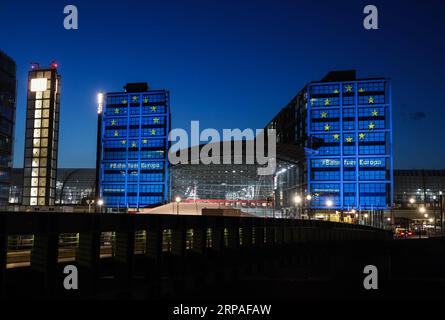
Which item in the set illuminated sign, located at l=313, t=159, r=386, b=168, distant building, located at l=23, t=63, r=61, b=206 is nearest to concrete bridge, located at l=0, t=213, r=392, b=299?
distant building, located at l=23, t=63, r=61, b=206

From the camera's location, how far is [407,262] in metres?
69.8

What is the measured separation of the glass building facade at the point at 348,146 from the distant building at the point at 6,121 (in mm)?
75729

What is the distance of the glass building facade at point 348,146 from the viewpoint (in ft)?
484

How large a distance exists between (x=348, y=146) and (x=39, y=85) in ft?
281

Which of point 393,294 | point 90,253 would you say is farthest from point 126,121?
point 90,253

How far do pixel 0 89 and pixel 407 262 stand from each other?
90.9 m

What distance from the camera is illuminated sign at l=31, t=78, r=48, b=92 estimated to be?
10575cm

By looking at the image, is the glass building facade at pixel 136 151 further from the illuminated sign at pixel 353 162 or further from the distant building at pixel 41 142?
the distant building at pixel 41 142

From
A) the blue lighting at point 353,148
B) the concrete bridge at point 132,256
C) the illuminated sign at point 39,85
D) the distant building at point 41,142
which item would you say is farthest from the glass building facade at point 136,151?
the concrete bridge at point 132,256

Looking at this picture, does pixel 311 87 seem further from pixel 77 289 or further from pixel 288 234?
pixel 77 289

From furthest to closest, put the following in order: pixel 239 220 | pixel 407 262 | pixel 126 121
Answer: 1. pixel 126 121
2. pixel 407 262
3. pixel 239 220

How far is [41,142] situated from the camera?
335ft

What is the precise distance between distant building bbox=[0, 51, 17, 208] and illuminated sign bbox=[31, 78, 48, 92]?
1404cm
